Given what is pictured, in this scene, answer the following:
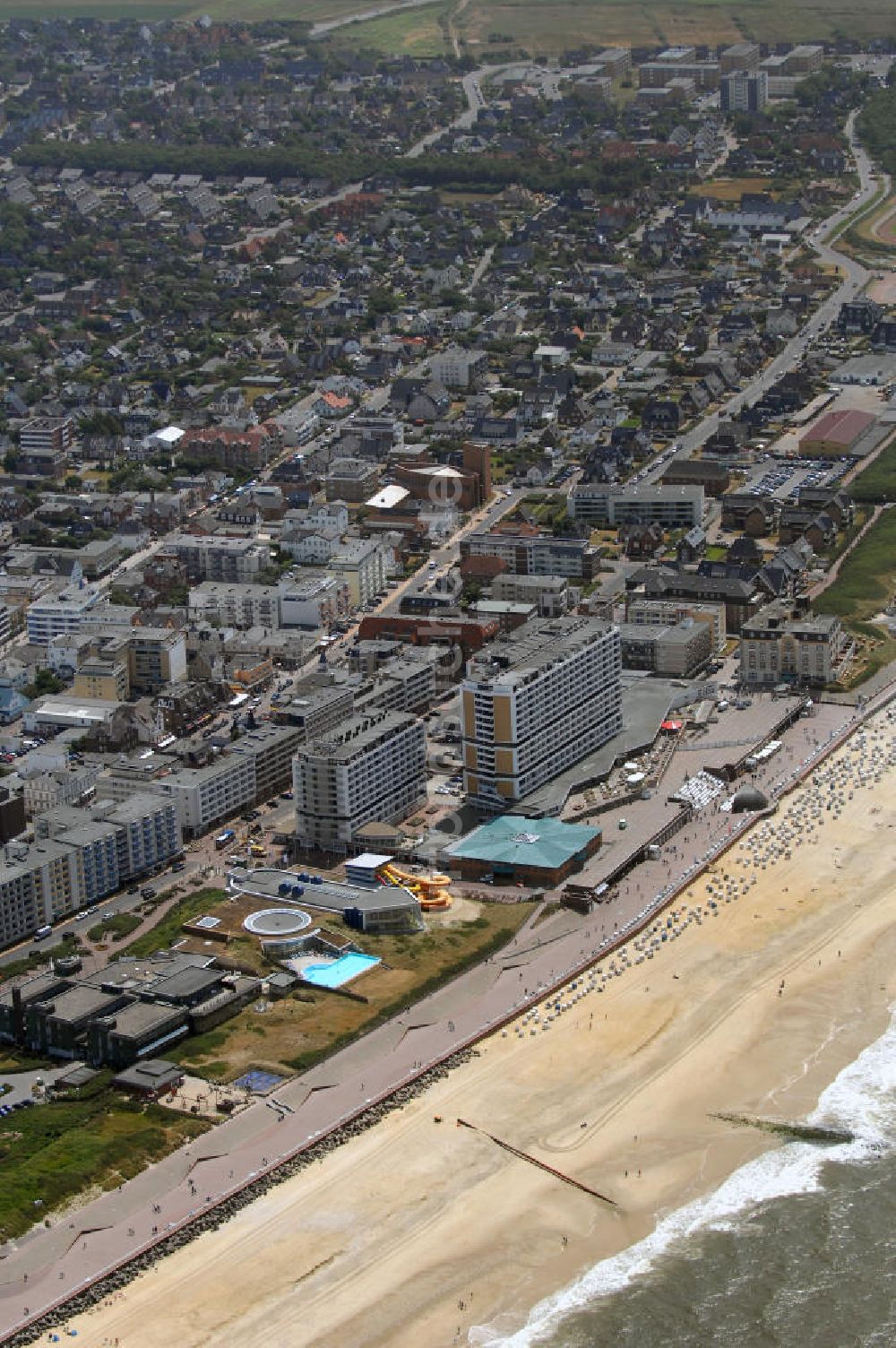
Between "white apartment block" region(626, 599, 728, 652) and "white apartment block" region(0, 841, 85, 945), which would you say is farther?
"white apartment block" region(626, 599, 728, 652)

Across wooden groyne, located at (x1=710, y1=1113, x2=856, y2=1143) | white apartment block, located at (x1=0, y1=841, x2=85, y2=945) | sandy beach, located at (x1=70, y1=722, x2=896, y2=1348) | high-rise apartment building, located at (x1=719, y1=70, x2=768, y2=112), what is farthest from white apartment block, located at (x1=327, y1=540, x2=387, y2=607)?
high-rise apartment building, located at (x1=719, y1=70, x2=768, y2=112)

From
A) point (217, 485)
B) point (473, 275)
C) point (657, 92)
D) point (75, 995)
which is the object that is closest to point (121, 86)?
point (657, 92)

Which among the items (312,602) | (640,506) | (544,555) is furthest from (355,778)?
(640,506)

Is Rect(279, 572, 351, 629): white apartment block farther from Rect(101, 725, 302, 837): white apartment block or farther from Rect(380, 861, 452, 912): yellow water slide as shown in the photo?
Rect(380, 861, 452, 912): yellow water slide

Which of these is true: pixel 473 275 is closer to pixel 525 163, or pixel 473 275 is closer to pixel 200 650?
pixel 525 163

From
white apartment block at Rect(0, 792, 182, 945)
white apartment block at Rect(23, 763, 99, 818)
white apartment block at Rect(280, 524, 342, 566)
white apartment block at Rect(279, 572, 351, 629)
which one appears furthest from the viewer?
white apartment block at Rect(280, 524, 342, 566)

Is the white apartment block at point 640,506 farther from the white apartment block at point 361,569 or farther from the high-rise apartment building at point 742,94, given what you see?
the high-rise apartment building at point 742,94

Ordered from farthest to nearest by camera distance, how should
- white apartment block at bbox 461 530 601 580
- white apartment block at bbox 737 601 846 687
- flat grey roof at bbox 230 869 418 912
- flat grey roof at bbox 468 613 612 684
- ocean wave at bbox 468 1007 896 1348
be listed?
white apartment block at bbox 461 530 601 580, white apartment block at bbox 737 601 846 687, flat grey roof at bbox 468 613 612 684, flat grey roof at bbox 230 869 418 912, ocean wave at bbox 468 1007 896 1348

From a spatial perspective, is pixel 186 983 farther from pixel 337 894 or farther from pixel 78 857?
pixel 78 857
